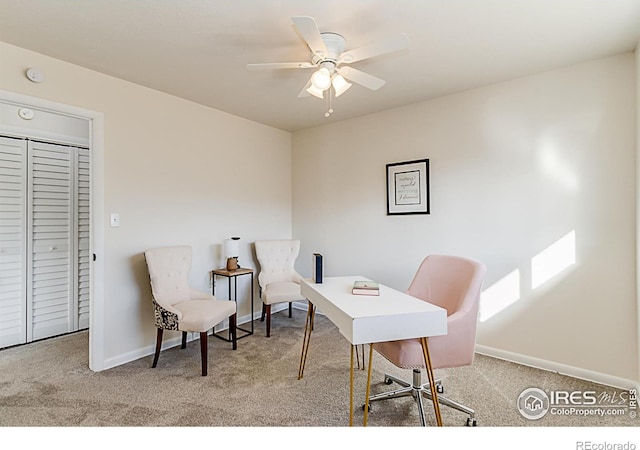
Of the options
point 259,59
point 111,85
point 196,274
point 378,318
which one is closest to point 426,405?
point 378,318

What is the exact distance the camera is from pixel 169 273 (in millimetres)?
2895

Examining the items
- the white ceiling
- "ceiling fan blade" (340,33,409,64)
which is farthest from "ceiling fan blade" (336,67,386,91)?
the white ceiling

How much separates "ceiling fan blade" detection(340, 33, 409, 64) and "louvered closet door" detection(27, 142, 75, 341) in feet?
10.3

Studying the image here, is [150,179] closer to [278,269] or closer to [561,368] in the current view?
[278,269]

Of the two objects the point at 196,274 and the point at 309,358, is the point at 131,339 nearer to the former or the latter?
the point at 196,274

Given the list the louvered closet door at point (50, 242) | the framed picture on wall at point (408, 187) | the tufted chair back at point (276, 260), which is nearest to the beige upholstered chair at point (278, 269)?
the tufted chair back at point (276, 260)

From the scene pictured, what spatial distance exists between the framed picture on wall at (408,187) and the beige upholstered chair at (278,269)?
1.29 metres

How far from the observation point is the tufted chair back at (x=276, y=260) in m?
3.79

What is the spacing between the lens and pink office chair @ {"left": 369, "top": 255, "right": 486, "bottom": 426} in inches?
69.5

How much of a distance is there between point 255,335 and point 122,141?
2195 mm

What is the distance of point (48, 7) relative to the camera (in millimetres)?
1810

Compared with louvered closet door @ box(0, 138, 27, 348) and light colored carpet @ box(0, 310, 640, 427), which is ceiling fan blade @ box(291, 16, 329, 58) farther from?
louvered closet door @ box(0, 138, 27, 348)

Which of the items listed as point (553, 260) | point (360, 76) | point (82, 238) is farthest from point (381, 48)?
point (82, 238)

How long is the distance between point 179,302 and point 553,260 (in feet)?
10.2
